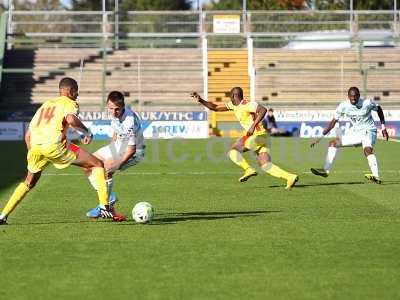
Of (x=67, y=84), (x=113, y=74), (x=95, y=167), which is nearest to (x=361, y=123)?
(x=95, y=167)

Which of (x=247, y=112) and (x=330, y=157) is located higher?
(x=247, y=112)

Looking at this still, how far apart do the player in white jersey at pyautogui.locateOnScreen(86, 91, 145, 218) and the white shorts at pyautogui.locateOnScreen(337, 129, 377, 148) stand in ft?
22.6

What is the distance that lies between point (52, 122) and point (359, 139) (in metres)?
8.90

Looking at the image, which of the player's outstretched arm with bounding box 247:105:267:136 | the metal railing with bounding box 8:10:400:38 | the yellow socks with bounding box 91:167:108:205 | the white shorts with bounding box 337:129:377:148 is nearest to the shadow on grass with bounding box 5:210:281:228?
the yellow socks with bounding box 91:167:108:205

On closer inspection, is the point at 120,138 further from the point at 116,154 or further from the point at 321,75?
the point at 321,75

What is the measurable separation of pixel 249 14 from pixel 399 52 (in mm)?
7473

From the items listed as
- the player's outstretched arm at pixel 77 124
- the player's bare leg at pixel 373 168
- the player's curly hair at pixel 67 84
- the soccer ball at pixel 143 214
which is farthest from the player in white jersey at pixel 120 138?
the player's bare leg at pixel 373 168

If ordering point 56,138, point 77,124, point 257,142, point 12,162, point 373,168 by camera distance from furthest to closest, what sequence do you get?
point 12,162
point 373,168
point 257,142
point 56,138
point 77,124

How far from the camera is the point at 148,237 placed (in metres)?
11.4

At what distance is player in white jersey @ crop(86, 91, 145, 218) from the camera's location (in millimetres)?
13477

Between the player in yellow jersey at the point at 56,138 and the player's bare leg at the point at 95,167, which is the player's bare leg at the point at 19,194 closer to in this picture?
the player in yellow jersey at the point at 56,138

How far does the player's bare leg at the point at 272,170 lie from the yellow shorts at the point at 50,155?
19.6 feet

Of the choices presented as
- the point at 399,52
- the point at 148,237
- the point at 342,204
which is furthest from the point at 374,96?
the point at 148,237

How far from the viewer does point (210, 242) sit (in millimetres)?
11016
